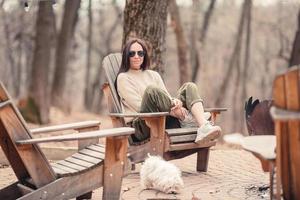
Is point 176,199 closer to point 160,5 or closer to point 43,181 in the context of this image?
point 43,181

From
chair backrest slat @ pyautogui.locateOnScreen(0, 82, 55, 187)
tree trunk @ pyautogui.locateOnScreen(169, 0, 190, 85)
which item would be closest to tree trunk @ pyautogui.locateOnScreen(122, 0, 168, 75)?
chair backrest slat @ pyautogui.locateOnScreen(0, 82, 55, 187)

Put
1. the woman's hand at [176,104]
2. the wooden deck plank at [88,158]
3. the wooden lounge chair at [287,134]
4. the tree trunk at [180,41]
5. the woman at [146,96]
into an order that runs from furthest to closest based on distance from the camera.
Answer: the tree trunk at [180,41]
the woman's hand at [176,104]
the woman at [146,96]
the wooden deck plank at [88,158]
the wooden lounge chair at [287,134]

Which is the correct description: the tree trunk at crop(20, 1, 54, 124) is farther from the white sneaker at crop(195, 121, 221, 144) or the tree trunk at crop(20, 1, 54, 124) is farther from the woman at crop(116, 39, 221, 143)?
the white sneaker at crop(195, 121, 221, 144)

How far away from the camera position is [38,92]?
435 inches

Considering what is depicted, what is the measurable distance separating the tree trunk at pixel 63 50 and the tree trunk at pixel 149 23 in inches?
262

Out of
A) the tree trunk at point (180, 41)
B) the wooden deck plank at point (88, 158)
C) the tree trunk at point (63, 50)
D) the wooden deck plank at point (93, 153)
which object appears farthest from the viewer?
the tree trunk at point (63, 50)

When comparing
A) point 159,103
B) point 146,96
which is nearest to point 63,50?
point 146,96

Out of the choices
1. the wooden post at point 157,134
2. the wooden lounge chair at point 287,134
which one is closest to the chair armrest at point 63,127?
the wooden post at point 157,134

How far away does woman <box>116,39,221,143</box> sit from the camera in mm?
5176

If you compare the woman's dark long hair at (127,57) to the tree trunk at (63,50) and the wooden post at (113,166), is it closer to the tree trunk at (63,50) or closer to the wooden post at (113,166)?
the wooden post at (113,166)

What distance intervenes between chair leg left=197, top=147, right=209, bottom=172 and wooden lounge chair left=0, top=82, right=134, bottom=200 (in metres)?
1.80

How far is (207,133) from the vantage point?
5082 mm

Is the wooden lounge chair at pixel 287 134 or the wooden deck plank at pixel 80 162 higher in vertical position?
the wooden lounge chair at pixel 287 134

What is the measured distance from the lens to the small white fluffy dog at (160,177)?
4.26 metres
